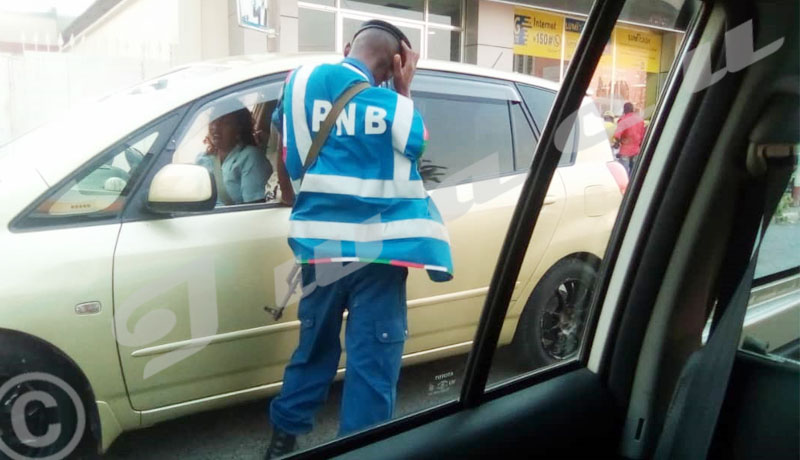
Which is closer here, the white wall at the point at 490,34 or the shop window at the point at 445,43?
the white wall at the point at 490,34

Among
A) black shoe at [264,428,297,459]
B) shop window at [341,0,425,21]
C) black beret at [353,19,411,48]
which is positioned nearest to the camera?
black shoe at [264,428,297,459]

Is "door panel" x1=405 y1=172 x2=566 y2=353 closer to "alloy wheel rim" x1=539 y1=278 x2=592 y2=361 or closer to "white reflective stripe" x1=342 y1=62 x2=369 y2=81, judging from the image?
"alloy wheel rim" x1=539 y1=278 x2=592 y2=361

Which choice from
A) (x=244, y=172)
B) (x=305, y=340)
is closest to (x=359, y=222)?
(x=305, y=340)

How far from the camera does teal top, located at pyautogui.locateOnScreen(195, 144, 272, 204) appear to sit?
268cm

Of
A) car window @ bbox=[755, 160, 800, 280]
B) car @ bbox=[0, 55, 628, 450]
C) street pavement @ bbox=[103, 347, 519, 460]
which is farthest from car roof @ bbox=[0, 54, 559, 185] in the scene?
car window @ bbox=[755, 160, 800, 280]

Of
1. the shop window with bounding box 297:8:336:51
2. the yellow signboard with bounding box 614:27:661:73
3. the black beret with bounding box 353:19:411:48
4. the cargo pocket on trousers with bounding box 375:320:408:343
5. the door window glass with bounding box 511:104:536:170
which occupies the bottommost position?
the cargo pocket on trousers with bounding box 375:320:408:343

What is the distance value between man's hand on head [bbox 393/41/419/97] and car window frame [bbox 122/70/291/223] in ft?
1.88

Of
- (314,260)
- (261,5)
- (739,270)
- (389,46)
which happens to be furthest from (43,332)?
(261,5)

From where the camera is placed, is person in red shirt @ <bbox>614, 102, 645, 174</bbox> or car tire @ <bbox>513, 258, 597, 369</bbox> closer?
person in red shirt @ <bbox>614, 102, 645, 174</bbox>

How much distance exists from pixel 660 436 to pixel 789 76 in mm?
955

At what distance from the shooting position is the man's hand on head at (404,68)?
2451 mm

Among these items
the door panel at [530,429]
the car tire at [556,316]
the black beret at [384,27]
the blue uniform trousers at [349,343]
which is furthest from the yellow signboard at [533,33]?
the door panel at [530,429]

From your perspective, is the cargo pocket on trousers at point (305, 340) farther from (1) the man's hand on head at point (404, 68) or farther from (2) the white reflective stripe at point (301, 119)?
(1) the man's hand on head at point (404, 68)

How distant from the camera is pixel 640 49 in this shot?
2109mm
